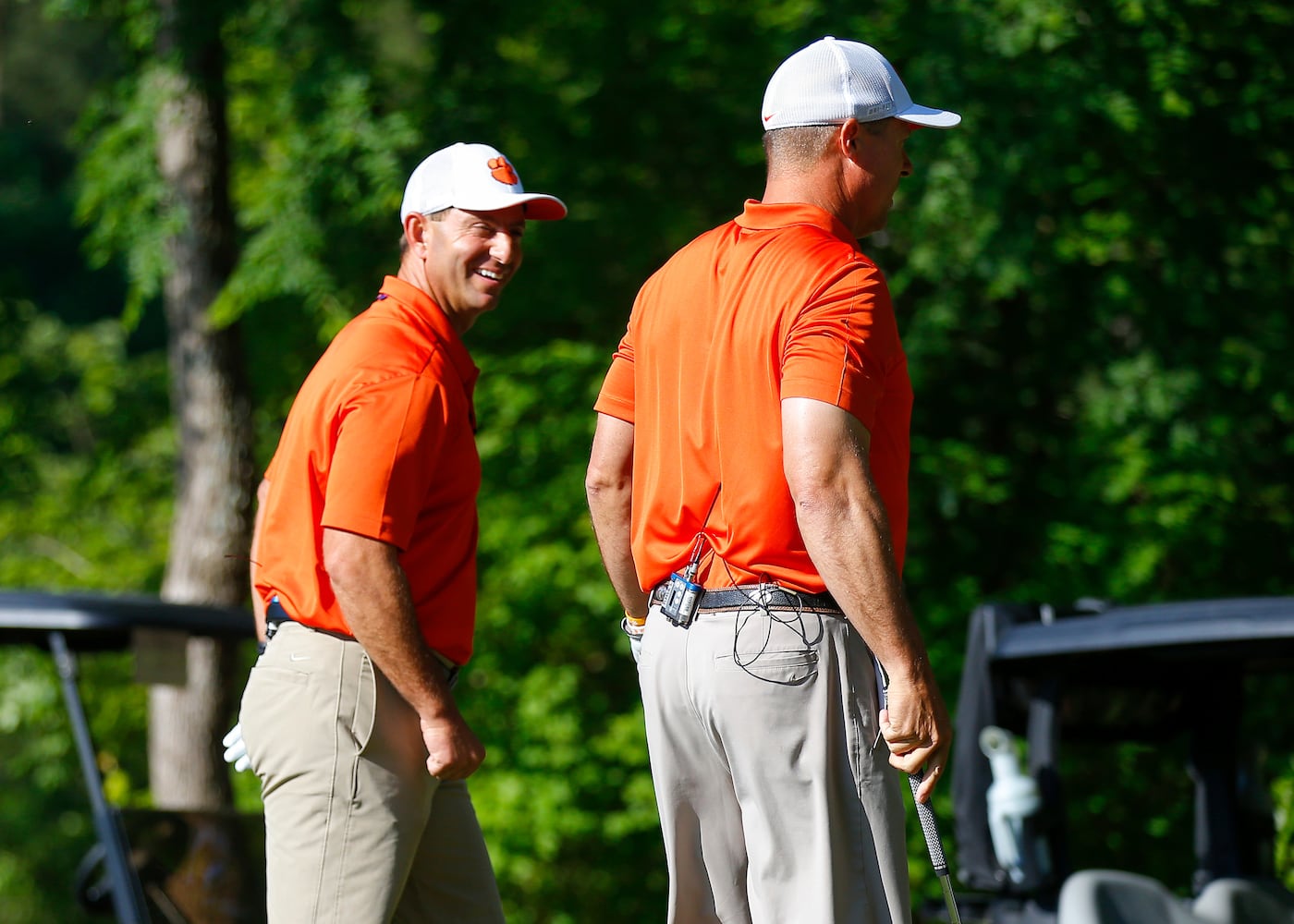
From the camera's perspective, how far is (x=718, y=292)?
2.52 meters

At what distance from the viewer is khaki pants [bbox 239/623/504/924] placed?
2.82 metres

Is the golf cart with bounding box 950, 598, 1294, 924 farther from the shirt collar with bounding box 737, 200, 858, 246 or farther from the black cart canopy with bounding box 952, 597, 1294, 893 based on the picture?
the shirt collar with bounding box 737, 200, 858, 246

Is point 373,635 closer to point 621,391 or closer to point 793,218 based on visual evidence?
point 621,391

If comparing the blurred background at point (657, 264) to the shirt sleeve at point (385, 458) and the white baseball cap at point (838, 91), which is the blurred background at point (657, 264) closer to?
the shirt sleeve at point (385, 458)

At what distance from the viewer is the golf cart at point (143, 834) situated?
412 cm

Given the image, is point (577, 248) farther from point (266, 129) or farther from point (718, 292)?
point (718, 292)

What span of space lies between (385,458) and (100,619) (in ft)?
6.63

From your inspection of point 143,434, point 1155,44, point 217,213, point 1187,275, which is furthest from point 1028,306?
point 143,434

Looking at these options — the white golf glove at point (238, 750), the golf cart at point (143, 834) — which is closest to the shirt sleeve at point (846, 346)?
the white golf glove at point (238, 750)

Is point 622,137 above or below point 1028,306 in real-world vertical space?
above

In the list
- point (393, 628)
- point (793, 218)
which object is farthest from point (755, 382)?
point (393, 628)

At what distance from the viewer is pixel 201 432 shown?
9.20 metres

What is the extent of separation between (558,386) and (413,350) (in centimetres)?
581

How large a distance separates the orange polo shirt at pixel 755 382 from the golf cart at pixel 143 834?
222cm
